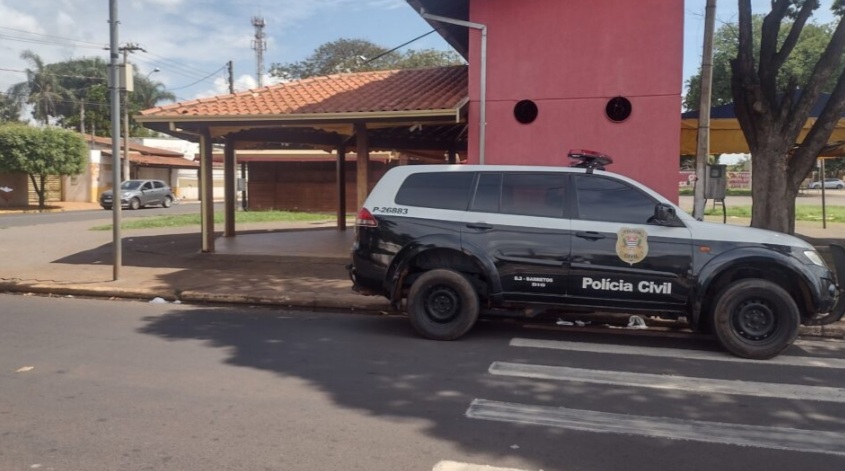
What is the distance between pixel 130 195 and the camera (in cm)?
3572

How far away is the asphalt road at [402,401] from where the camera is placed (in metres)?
4.06

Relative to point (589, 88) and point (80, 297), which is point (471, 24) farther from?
point (80, 297)

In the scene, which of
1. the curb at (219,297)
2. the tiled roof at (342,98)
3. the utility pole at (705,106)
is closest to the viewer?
the curb at (219,297)

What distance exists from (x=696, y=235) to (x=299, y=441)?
171 inches

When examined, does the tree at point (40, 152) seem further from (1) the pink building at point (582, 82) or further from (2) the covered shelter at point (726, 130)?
(2) the covered shelter at point (726, 130)

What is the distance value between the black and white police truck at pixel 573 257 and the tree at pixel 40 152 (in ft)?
106

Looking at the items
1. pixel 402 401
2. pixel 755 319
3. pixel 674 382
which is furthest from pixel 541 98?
pixel 402 401

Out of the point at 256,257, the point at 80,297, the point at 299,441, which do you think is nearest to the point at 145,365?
the point at 299,441

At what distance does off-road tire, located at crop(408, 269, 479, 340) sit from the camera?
7.02m

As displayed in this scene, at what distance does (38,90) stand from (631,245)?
60.0 m

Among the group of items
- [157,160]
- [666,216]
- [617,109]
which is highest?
[157,160]

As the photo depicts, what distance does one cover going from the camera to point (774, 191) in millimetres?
9648

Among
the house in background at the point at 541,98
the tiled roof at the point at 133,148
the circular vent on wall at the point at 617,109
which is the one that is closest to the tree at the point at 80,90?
the tiled roof at the point at 133,148

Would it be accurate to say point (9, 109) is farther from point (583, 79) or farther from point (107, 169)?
point (583, 79)
